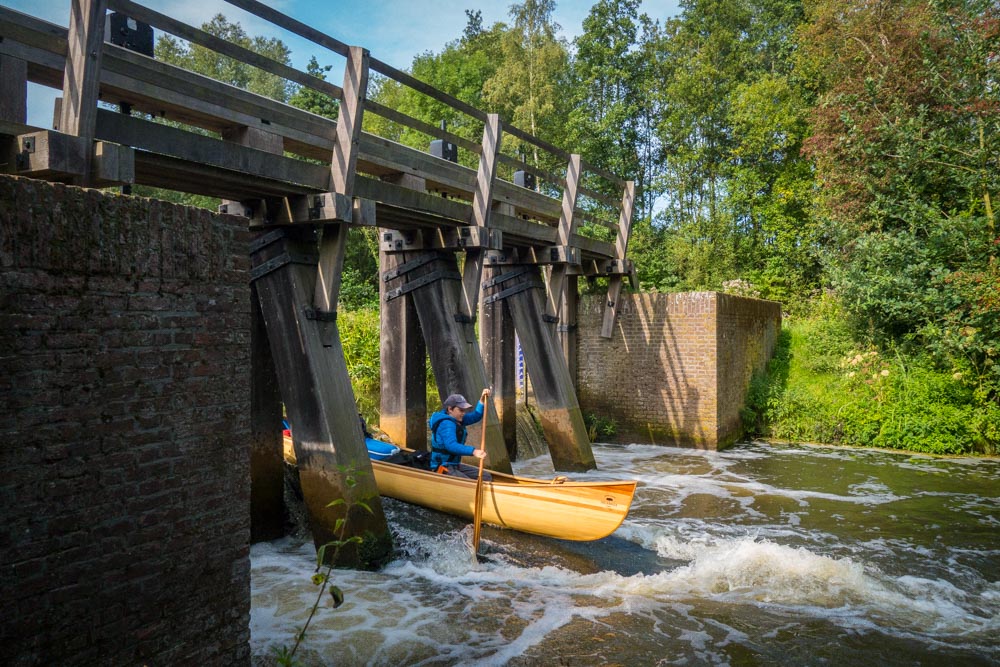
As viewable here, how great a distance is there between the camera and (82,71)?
4.65m

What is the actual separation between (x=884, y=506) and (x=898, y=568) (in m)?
2.74

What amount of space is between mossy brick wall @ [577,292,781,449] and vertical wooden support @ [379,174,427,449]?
5099 mm

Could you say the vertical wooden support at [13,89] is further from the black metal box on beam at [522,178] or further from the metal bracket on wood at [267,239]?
the black metal box on beam at [522,178]

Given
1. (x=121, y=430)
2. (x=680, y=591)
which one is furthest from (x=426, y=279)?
(x=121, y=430)

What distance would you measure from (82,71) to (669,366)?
36.2 ft

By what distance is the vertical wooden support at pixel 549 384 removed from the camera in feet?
38.0

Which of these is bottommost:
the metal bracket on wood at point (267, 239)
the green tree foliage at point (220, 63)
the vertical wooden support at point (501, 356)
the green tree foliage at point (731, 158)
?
the vertical wooden support at point (501, 356)

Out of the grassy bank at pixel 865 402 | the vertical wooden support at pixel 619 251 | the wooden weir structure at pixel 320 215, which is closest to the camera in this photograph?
the wooden weir structure at pixel 320 215

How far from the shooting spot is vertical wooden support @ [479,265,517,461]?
1221 cm

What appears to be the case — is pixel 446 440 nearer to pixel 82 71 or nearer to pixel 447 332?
pixel 447 332

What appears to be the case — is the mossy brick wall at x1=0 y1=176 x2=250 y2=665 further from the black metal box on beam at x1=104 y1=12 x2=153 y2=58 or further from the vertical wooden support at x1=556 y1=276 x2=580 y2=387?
the vertical wooden support at x1=556 y1=276 x2=580 y2=387

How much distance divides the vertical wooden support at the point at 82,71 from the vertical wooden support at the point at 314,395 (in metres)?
2.44

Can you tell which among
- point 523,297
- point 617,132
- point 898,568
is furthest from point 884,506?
point 617,132

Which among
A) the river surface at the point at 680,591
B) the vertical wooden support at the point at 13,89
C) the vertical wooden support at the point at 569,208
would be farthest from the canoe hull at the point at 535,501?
the vertical wooden support at the point at 569,208
